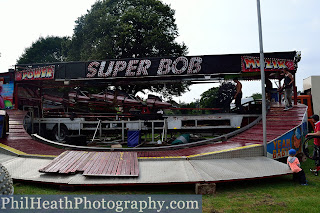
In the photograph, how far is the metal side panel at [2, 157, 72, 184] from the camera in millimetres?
5864

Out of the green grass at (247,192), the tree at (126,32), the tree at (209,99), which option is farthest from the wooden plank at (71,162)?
the tree at (209,99)

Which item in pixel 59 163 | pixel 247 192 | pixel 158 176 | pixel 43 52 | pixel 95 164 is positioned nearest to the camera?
pixel 247 192

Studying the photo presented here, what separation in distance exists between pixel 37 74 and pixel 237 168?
12.7 m

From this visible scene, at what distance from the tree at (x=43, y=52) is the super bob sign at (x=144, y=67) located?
3107cm

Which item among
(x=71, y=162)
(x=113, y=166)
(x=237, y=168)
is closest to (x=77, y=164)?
(x=71, y=162)

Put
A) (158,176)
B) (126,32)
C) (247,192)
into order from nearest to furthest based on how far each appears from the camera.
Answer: (247,192)
(158,176)
(126,32)

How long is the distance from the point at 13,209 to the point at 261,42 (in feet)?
23.7

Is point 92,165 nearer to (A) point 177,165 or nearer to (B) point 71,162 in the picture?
A: (B) point 71,162

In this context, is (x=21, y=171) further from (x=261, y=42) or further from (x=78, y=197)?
(x=261, y=42)

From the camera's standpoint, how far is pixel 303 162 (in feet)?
30.0

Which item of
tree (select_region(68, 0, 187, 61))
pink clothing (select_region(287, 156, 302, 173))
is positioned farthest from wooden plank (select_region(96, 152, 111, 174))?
tree (select_region(68, 0, 187, 61))

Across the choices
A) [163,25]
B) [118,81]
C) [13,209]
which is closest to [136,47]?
[163,25]

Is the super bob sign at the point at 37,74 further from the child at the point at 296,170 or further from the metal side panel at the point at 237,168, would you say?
the child at the point at 296,170

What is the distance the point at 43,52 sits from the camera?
138 feet
